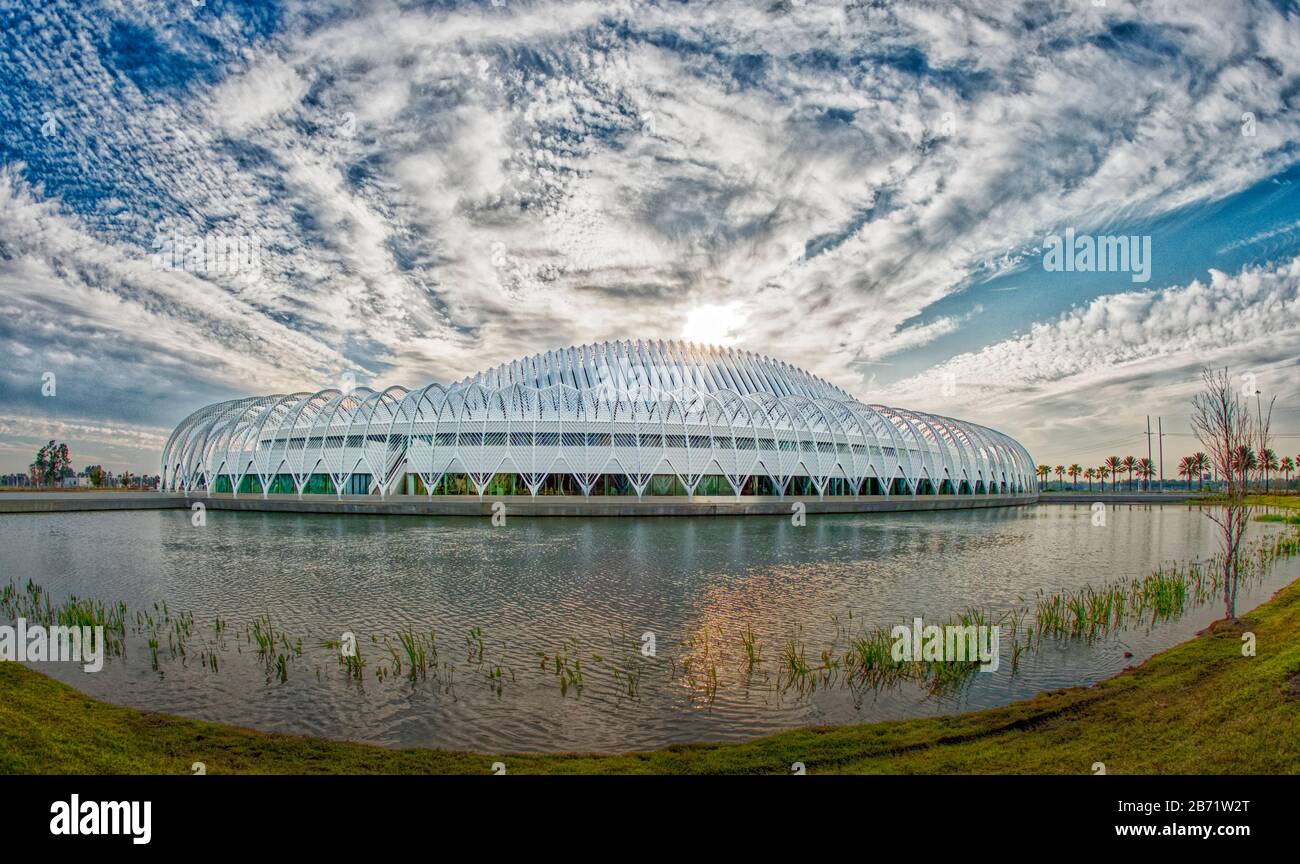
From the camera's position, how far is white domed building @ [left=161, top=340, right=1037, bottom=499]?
57.8m

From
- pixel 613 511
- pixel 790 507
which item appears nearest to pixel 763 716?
pixel 613 511

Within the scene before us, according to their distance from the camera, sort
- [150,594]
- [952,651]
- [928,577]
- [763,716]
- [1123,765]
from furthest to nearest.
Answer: [928,577], [150,594], [952,651], [763,716], [1123,765]

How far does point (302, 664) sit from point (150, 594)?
11.0 metres

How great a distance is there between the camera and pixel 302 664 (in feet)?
42.8

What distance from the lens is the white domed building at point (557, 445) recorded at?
57.8 metres

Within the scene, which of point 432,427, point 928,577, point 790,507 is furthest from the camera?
point 432,427

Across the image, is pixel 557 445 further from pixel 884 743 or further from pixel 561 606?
pixel 884 743

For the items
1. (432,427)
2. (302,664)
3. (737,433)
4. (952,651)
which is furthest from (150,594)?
(737,433)
